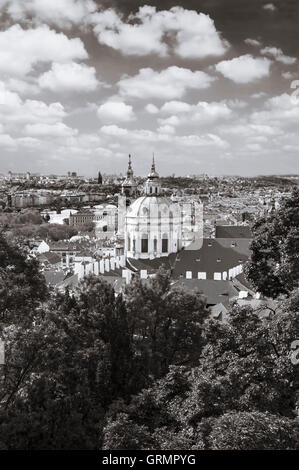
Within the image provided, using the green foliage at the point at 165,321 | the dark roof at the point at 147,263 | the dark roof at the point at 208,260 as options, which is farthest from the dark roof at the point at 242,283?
the green foliage at the point at 165,321

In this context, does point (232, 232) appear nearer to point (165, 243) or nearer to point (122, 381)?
point (165, 243)

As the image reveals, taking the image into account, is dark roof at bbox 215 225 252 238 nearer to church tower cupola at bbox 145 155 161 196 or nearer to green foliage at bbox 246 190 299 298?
church tower cupola at bbox 145 155 161 196

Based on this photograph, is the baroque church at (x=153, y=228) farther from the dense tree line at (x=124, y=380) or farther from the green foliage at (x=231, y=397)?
the green foliage at (x=231, y=397)

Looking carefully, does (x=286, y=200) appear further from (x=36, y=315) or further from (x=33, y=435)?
(x=33, y=435)

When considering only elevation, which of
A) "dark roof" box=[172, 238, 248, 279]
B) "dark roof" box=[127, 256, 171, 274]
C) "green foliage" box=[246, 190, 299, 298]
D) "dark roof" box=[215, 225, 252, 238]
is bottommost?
"dark roof" box=[127, 256, 171, 274]

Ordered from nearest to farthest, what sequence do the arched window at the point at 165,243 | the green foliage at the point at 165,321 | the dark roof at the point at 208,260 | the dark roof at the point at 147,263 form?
1. the green foliage at the point at 165,321
2. the dark roof at the point at 208,260
3. the dark roof at the point at 147,263
4. the arched window at the point at 165,243

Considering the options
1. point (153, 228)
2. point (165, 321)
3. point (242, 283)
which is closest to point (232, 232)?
point (153, 228)

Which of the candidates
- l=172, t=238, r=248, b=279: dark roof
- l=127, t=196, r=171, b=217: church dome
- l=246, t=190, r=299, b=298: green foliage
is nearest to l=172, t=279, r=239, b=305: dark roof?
l=172, t=238, r=248, b=279: dark roof
